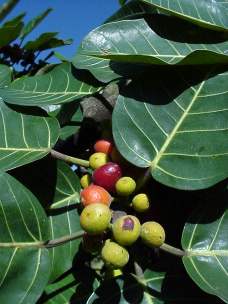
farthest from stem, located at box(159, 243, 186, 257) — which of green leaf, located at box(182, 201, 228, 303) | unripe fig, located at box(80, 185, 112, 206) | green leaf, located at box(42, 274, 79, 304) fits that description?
green leaf, located at box(42, 274, 79, 304)

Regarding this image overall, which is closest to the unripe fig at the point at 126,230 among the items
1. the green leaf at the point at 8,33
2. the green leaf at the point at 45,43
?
the green leaf at the point at 8,33

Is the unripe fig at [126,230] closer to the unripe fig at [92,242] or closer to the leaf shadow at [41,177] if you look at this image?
the unripe fig at [92,242]

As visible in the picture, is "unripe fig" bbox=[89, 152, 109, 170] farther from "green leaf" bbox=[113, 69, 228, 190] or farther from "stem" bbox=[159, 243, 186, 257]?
"stem" bbox=[159, 243, 186, 257]

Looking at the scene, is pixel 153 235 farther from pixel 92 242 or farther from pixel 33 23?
pixel 33 23

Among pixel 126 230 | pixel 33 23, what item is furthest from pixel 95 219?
pixel 33 23

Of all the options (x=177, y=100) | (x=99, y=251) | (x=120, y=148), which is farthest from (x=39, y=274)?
(x=177, y=100)

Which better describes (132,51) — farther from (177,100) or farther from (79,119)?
(79,119)
